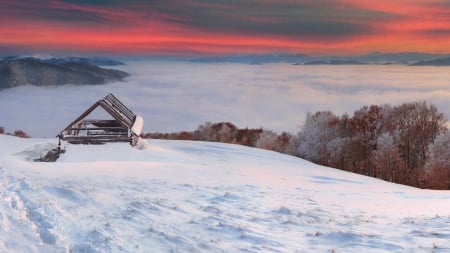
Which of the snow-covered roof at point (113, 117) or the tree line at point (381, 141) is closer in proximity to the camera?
the snow-covered roof at point (113, 117)

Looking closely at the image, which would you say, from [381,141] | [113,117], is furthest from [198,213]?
[381,141]

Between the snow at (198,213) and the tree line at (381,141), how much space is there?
38.0m

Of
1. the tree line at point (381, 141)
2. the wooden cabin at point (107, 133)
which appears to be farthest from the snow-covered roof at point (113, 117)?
the tree line at point (381, 141)

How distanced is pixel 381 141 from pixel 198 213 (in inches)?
1970

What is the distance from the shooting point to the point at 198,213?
13062mm

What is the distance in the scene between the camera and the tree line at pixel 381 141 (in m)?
57.4

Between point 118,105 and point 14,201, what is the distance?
2580 cm

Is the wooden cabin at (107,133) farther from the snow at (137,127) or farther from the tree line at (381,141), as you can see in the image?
the tree line at (381,141)

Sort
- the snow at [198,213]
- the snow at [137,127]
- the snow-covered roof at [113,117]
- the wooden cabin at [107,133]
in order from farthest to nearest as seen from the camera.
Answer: the snow at [137,127], the snow-covered roof at [113,117], the wooden cabin at [107,133], the snow at [198,213]

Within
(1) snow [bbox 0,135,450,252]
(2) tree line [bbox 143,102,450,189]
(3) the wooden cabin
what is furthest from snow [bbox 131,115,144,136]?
(2) tree line [bbox 143,102,450,189]

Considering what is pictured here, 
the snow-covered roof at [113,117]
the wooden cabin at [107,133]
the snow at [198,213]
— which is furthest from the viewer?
the snow-covered roof at [113,117]

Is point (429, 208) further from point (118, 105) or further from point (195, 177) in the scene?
point (118, 105)

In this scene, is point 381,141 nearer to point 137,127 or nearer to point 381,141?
point 381,141

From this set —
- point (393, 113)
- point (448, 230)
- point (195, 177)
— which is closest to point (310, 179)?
point (195, 177)
